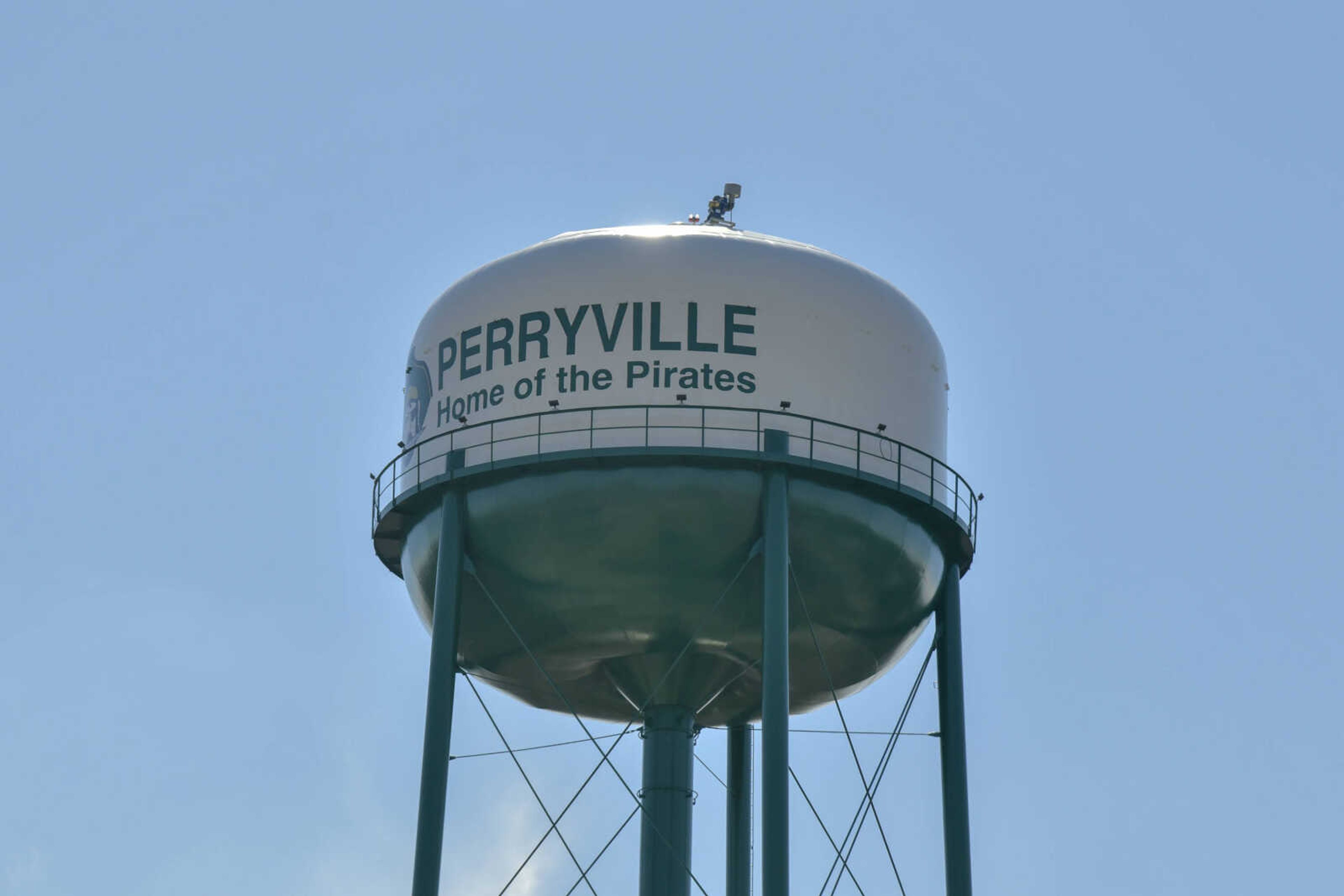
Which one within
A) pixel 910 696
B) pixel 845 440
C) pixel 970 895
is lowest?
pixel 970 895

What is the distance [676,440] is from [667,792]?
183 inches

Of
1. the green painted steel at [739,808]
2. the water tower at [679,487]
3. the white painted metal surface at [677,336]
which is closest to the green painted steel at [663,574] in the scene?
the water tower at [679,487]

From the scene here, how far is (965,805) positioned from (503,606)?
5157 mm

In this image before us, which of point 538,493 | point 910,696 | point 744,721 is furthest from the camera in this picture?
point 744,721

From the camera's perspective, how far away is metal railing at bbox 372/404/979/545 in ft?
81.6

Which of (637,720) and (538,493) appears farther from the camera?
(637,720)

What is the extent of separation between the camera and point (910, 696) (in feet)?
87.6

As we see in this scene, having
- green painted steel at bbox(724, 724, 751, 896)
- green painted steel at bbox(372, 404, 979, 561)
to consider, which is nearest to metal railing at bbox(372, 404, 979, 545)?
green painted steel at bbox(372, 404, 979, 561)

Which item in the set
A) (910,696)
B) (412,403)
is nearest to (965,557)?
(910,696)

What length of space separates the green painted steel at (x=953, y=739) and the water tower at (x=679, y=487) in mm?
26

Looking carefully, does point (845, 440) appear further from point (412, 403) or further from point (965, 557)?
point (412, 403)

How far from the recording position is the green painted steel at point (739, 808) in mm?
29078

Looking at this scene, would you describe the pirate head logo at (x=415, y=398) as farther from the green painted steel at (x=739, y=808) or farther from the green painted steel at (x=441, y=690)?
the green painted steel at (x=739, y=808)

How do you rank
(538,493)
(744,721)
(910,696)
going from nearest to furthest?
(538,493), (910,696), (744,721)
